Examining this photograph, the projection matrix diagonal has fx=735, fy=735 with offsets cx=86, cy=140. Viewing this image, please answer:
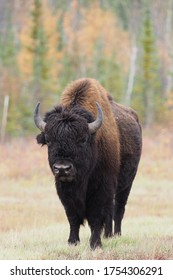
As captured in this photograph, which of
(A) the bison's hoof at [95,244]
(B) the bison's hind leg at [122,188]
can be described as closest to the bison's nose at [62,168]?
(A) the bison's hoof at [95,244]

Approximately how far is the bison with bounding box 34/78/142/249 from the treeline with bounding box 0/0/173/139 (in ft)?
110

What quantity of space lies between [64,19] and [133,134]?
7995 cm

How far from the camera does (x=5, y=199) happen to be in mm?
20141

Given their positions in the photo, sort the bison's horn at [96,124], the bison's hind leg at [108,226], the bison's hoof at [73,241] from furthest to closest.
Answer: the bison's hind leg at [108,226]
the bison's hoof at [73,241]
the bison's horn at [96,124]

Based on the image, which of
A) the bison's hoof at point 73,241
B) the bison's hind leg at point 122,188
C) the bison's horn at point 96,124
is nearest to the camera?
the bison's horn at point 96,124

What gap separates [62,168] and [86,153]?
736 millimetres

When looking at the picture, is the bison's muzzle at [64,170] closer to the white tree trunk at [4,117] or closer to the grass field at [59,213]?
the grass field at [59,213]

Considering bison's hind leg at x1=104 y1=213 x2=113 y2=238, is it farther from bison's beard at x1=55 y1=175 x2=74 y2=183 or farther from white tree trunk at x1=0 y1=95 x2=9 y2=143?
white tree trunk at x1=0 y1=95 x2=9 y2=143

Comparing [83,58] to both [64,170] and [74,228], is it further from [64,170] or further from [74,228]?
[64,170]

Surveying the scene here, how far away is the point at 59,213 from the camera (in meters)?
18.0

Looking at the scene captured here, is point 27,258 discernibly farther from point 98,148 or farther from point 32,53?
point 32,53

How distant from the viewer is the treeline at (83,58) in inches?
2069

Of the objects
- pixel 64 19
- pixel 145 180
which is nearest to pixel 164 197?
pixel 145 180

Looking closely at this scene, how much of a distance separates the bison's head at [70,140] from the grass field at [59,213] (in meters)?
1.11
